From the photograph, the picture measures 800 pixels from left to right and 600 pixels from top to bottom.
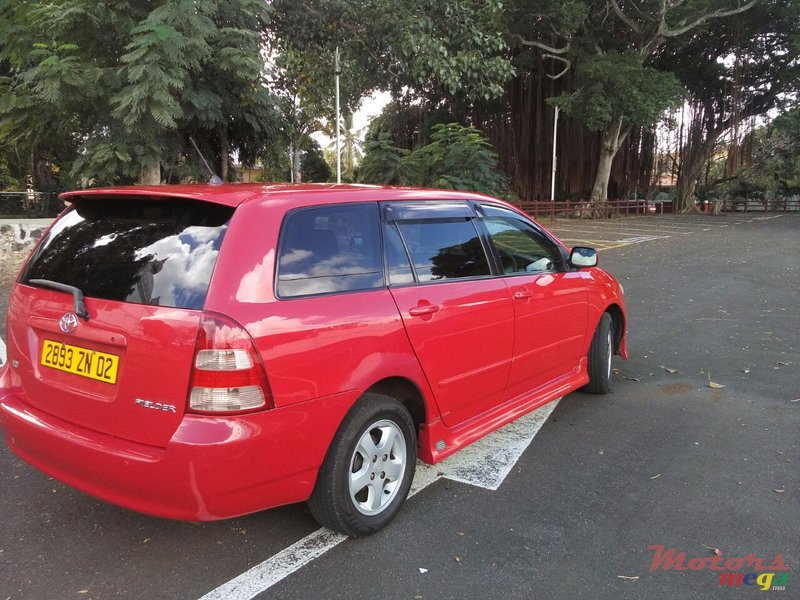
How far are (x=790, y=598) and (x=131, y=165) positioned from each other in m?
11.0

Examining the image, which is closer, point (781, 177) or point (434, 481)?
point (434, 481)

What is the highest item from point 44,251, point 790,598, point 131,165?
point 131,165

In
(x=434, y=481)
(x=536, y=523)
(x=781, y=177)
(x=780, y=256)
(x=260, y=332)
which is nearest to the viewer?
(x=260, y=332)

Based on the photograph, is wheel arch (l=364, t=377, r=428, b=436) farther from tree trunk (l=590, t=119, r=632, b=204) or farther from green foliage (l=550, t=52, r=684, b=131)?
tree trunk (l=590, t=119, r=632, b=204)

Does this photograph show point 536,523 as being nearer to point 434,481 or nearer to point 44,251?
point 434,481

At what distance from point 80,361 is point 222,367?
2.34 feet

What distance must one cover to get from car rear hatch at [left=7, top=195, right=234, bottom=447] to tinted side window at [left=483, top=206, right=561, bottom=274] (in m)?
1.83

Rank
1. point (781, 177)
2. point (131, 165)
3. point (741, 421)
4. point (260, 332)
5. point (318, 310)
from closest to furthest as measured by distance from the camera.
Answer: point (260, 332) < point (318, 310) < point (741, 421) < point (131, 165) < point (781, 177)

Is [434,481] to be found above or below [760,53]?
below

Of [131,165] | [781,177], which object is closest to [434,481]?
[131,165]

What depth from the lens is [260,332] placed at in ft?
7.72

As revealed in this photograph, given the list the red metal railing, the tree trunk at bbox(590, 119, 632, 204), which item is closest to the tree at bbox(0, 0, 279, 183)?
the red metal railing

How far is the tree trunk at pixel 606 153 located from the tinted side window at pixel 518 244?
28.2 m

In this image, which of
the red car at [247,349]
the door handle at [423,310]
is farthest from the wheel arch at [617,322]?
the door handle at [423,310]
